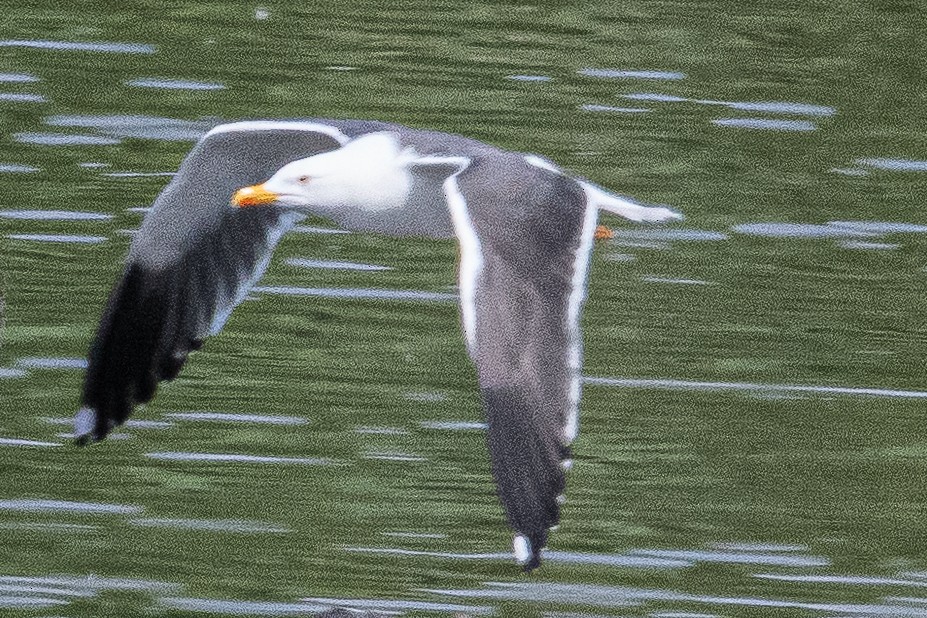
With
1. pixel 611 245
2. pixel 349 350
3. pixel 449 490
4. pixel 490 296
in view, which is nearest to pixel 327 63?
pixel 611 245

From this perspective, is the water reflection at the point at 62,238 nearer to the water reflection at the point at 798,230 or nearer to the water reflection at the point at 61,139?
the water reflection at the point at 61,139

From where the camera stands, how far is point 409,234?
29.2 feet

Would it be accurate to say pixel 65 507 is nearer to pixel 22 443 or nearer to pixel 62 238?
pixel 22 443

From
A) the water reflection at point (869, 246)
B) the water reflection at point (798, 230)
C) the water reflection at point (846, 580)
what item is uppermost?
the water reflection at point (798, 230)

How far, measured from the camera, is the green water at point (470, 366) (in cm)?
864

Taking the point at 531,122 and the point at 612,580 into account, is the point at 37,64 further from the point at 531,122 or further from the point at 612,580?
the point at 612,580

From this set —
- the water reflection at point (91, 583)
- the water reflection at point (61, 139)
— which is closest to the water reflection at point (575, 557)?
the water reflection at point (91, 583)

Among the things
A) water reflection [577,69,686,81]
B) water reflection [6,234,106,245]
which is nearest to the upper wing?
water reflection [6,234,106,245]

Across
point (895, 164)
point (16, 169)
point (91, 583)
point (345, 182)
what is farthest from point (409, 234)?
point (895, 164)

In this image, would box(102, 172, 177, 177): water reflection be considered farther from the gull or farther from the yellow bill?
the yellow bill

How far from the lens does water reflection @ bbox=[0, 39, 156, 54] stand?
14695 millimetres

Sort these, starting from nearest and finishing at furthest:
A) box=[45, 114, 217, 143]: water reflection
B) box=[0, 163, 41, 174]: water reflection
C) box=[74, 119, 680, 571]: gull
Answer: box=[74, 119, 680, 571]: gull, box=[0, 163, 41, 174]: water reflection, box=[45, 114, 217, 143]: water reflection

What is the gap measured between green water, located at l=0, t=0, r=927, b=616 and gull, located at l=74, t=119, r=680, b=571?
511mm

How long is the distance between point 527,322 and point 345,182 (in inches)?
61.2
